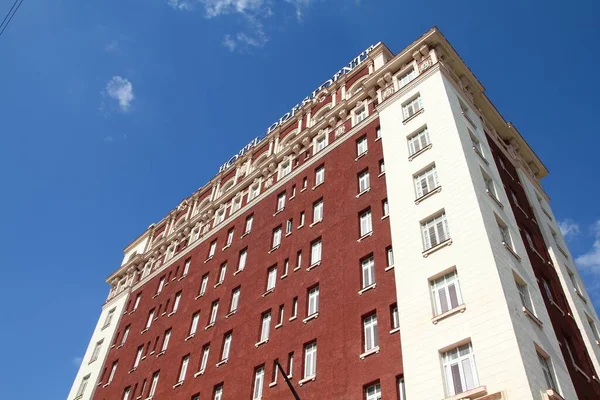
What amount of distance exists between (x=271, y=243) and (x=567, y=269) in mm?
19294

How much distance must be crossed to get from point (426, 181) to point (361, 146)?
880 cm

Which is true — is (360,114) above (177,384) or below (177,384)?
above

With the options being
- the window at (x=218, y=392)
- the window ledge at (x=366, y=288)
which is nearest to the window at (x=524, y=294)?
the window ledge at (x=366, y=288)

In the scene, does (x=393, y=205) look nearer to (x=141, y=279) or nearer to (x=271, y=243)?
(x=271, y=243)

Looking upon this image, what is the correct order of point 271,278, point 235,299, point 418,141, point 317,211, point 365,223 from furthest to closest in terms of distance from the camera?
1. point 235,299
2. point 317,211
3. point 271,278
4. point 418,141
5. point 365,223

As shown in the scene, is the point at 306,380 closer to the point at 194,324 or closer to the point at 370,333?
the point at 370,333

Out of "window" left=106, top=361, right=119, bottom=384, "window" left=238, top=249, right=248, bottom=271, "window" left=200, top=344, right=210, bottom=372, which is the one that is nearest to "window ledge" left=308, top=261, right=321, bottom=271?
"window" left=238, top=249, right=248, bottom=271

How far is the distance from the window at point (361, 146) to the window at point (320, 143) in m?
4.27

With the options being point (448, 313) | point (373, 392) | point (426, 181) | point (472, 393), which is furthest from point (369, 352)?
point (426, 181)

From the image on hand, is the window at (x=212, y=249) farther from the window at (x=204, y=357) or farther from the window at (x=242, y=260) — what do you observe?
the window at (x=204, y=357)

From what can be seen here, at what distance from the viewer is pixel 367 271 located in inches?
1115

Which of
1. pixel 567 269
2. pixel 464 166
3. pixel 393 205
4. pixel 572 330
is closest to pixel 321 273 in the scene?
pixel 393 205

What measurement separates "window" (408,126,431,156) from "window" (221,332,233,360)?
16.0 metres

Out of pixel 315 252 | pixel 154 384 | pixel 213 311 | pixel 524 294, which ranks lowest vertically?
pixel 524 294
